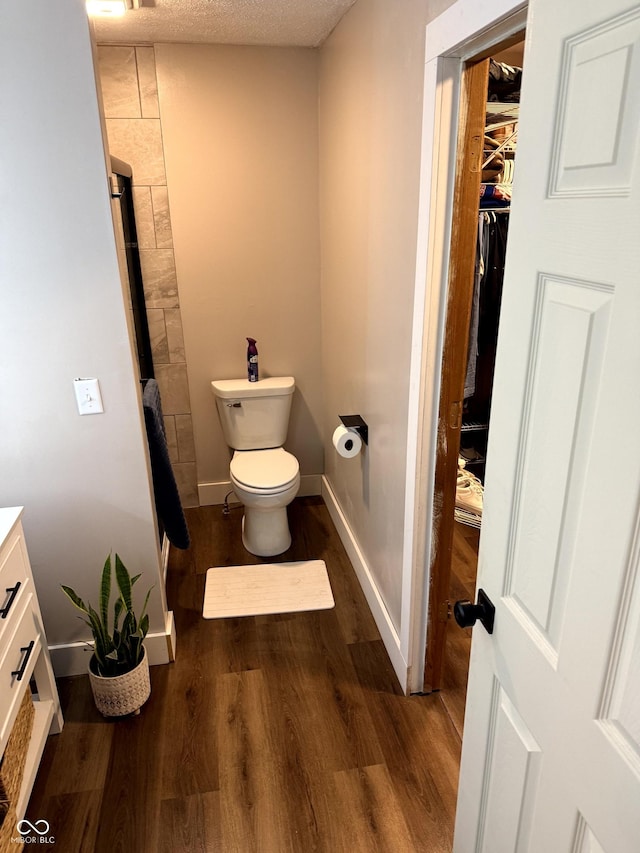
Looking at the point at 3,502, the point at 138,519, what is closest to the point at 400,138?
the point at 138,519

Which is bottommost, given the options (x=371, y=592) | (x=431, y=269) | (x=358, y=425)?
(x=371, y=592)

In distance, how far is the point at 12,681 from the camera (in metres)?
1.62

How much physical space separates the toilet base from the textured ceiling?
211 centimetres

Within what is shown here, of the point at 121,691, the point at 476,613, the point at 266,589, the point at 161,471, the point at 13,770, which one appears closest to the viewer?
the point at 476,613

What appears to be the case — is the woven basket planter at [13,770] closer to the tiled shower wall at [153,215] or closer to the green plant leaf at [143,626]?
the green plant leaf at [143,626]

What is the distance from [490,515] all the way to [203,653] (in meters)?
1.68

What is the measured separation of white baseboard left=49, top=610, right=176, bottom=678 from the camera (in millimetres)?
2229

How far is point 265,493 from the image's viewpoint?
280 cm

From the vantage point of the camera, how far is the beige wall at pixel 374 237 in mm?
1773

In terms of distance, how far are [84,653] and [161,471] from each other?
0.74 m

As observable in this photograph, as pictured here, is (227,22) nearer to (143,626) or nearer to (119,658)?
(143,626)

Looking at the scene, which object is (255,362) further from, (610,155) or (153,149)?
(610,155)

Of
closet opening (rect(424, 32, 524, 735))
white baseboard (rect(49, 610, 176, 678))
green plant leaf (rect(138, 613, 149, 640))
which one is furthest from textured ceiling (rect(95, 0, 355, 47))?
white baseboard (rect(49, 610, 176, 678))

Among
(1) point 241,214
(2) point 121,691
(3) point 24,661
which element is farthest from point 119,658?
(1) point 241,214
